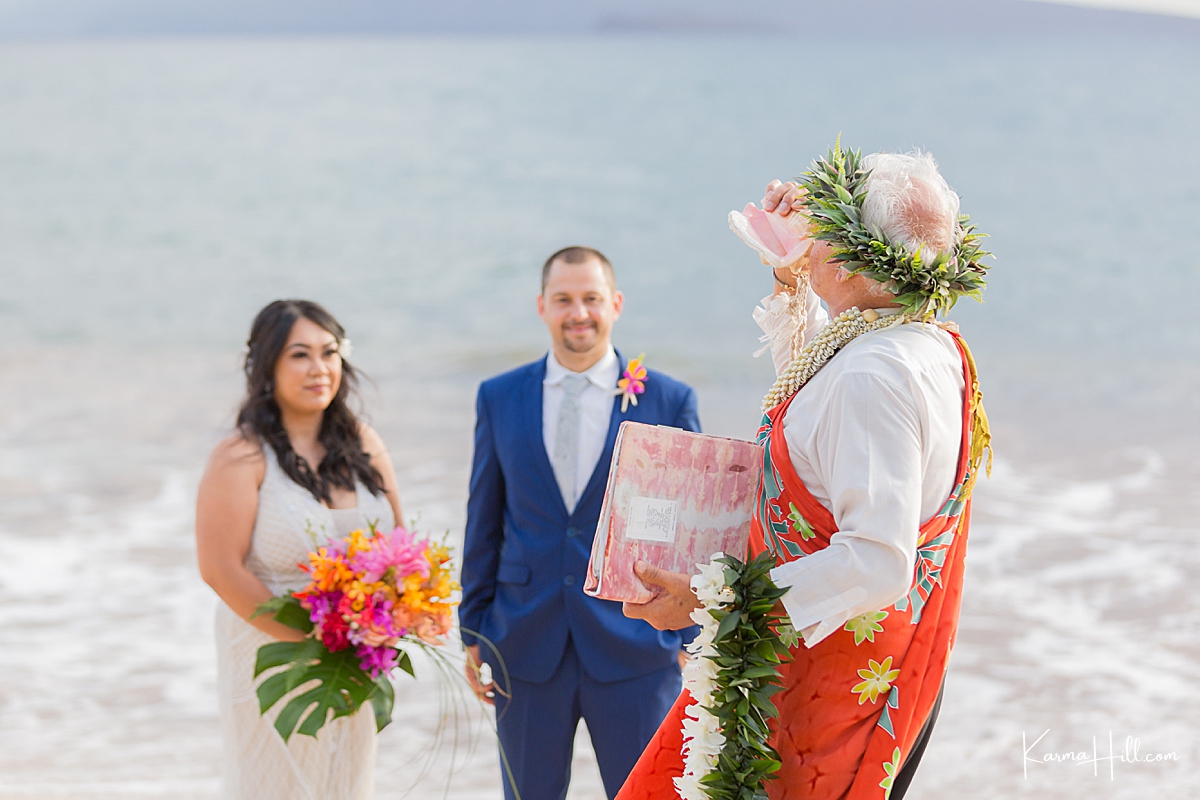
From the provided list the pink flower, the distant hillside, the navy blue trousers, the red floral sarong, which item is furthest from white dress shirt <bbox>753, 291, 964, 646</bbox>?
the distant hillside

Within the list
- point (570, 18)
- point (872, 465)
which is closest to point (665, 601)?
point (872, 465)

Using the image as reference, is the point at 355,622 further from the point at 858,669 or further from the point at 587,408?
the point at 858,669

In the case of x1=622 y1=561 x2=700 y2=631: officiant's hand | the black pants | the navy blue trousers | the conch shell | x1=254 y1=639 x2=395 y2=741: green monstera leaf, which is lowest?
the navy blue trousers

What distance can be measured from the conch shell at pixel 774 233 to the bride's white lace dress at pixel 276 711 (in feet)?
5.01

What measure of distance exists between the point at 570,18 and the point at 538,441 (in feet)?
246

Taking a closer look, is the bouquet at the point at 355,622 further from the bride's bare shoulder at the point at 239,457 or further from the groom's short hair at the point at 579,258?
the groom's short hair at the point at 579,258

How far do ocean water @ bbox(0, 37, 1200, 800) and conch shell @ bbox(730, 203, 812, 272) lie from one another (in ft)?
4.79

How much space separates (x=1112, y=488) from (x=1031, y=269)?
399 inches

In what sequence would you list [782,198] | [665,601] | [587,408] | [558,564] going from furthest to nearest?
[587,408], [558,564], [782,198], [665,601]

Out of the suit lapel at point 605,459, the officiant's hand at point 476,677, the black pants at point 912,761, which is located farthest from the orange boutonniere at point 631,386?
the black pants at point 912,761

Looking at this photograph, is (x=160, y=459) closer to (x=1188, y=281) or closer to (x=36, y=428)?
(x=36, y=428)

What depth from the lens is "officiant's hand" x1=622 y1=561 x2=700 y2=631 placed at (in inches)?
87.0

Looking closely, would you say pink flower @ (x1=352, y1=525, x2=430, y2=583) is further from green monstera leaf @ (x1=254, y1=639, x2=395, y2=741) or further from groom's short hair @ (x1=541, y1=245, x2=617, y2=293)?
groom's short hair @ (x1=541, y1=245, x2=617, y2=293)

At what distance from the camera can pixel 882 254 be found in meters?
2.12
